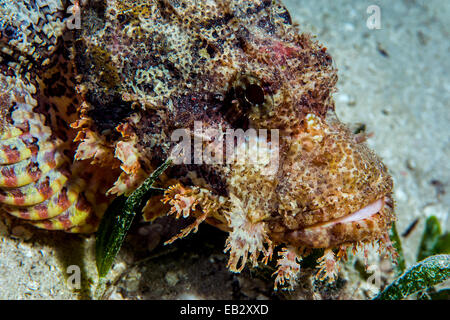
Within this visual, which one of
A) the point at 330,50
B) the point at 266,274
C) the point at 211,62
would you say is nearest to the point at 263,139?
the point at 211,62

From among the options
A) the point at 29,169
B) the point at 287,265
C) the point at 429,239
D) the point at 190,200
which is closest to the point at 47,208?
the point at 29,169

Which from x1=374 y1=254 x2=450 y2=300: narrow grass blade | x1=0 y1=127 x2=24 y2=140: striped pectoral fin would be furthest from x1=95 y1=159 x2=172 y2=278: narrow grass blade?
x1=374 y1=254 x2=450 y2=300: narrow grass blade

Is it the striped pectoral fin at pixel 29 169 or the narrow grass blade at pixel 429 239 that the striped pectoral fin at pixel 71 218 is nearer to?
the striped pectoral fin at pixel 29 169

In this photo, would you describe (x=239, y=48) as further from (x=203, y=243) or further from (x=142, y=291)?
(x=142, y=291)

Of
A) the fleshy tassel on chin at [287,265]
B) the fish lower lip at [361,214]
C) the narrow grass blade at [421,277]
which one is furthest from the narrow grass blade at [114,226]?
the narrow grass blade at [421,277]

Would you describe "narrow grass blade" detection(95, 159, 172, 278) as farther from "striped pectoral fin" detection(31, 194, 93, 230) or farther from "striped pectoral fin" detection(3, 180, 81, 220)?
"striped pectoral fin" detection(3, 180, 81, 220)

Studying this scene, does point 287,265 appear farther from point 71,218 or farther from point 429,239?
point 429,239
